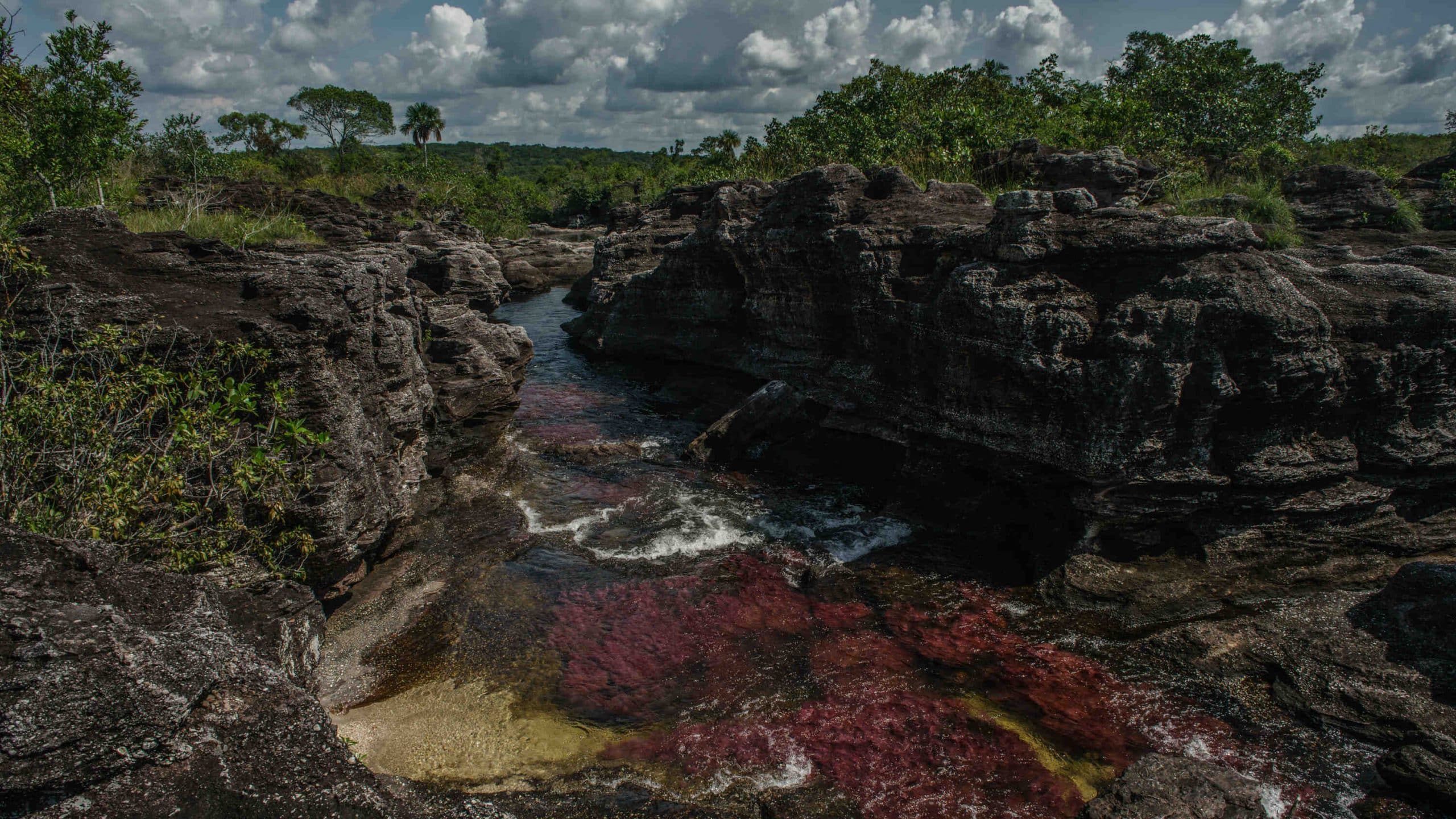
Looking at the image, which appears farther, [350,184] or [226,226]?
[350,184]

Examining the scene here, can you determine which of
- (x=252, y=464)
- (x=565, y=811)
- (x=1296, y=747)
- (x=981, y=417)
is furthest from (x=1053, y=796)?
(x=252, y=464)

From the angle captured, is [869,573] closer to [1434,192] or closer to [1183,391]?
[1183,391]

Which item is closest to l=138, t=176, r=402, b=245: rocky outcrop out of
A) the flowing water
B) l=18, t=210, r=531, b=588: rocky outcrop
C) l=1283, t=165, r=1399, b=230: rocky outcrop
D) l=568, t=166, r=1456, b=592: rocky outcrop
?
l=18, t=210, r=531, b=588: rocky outcrop

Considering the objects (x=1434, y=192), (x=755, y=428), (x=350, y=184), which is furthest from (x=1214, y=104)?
(x=350, y=184)

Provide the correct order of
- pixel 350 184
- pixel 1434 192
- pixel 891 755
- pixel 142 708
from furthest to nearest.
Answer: pixel 350 184
pixel 1434 192
pixel 891 755
pixel 142 708

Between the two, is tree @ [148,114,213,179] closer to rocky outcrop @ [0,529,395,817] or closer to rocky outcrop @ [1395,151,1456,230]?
rocky outcrop @ [0,529,395,817]

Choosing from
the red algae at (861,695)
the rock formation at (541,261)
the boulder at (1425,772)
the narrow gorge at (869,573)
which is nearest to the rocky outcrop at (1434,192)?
the narrow gorge at (869,573)
